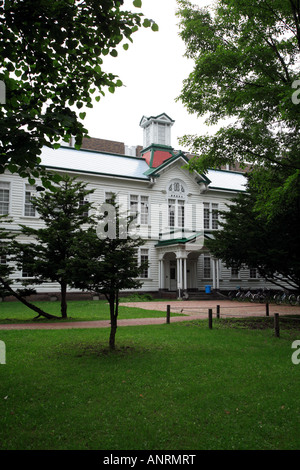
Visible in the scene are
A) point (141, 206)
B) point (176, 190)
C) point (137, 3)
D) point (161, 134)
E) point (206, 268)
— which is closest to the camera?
point (137, 3)

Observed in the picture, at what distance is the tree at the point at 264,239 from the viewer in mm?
14539

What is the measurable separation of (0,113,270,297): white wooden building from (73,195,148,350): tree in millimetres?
18139

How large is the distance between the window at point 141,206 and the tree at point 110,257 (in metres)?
20.9

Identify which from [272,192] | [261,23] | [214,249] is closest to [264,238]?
[214,249]

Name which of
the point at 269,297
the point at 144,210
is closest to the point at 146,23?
A: the point at 144,210

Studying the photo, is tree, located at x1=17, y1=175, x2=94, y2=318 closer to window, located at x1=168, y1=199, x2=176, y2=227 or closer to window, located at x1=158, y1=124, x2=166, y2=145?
window, located at x1=168, y1=199, x2=176, y2=227

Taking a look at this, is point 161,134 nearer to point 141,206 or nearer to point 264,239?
A: point 141,206

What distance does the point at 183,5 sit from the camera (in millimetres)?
13555

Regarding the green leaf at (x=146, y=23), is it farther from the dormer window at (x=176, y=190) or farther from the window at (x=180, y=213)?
the window at (x=180, y=213)

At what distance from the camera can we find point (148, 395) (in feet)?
18.6

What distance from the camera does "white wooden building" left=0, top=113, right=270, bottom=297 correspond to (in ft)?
89.2

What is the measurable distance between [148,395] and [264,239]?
11412 mm

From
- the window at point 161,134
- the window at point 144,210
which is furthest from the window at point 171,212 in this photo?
the window at point 161,134

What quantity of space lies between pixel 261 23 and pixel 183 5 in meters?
3.45
